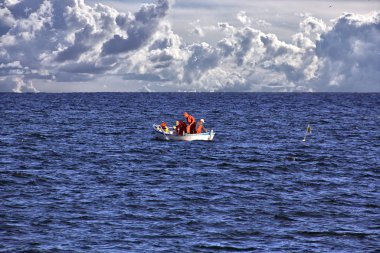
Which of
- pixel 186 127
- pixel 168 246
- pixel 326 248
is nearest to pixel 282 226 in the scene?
pixel 326 248

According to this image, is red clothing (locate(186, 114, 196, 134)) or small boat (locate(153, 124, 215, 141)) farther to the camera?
red clothing (locate(186, 114, 196, 134))

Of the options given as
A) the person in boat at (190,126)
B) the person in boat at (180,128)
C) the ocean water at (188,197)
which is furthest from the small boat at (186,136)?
the ocean water at (188,197)

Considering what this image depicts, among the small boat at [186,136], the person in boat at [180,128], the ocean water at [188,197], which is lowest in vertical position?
the ocean water at [188,197]

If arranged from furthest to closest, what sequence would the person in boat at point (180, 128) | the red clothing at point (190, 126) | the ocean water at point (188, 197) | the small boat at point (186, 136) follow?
the red clothing at point (190, 126) < the person in boat at point (180, 128) < the small boat at point (186, 136) < the ocean water at point (188, 197)

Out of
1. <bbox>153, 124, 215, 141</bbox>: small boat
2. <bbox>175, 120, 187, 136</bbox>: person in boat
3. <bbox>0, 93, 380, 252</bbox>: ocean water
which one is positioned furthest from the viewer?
<bbox>175, 120, 187, 136</bbox>: person in boat

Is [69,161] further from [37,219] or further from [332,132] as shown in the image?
[332,132]

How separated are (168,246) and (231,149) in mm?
30929

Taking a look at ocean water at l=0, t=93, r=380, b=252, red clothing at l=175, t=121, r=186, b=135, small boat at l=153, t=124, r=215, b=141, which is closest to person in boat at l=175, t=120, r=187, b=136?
red clothing at l=175, t=121, r=186, b=135

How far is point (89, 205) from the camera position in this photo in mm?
28578

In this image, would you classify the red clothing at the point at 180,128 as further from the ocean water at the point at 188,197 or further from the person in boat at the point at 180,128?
the ocean water at the point at 188,197

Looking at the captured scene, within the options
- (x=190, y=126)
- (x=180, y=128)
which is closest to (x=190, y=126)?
(x=190, y=126)

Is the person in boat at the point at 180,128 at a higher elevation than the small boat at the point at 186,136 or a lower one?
higher

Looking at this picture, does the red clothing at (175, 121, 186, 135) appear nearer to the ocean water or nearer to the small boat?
the small boat

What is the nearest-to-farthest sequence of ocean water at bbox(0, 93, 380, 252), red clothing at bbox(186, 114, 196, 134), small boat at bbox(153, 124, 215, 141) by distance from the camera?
ocean water at bbox(0, 93, 380, 252) < small boat at bbox(153, 124, 215, 141) < red clothing at bbox(186, 114, 196, 134)
